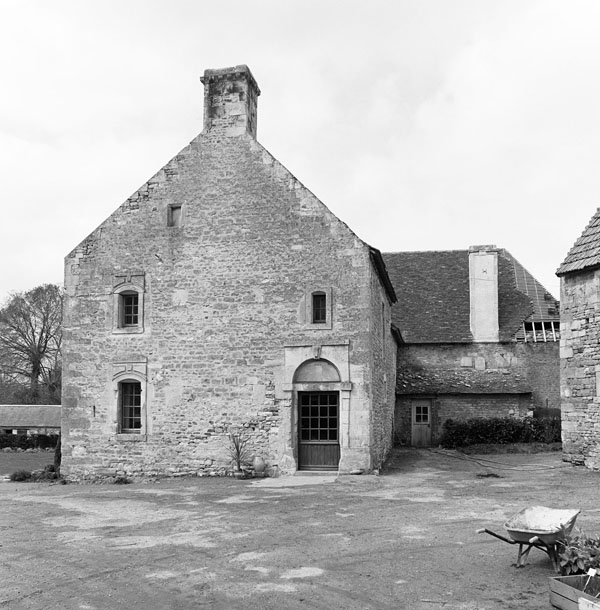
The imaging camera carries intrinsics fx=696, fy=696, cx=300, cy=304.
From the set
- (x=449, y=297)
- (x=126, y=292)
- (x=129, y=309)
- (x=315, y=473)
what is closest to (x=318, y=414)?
(x=315, y=473)

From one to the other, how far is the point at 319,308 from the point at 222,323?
262cm

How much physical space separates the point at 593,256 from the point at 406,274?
1526 cm

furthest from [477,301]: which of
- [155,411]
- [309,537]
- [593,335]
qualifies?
[309,537]

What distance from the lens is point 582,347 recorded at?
17.7m

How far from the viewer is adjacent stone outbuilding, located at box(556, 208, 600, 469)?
17.3 m

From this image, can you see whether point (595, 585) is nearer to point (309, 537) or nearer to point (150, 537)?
point (309, 537)

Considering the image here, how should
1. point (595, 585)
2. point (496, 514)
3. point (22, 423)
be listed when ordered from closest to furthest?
point (595, 585)
point (496, 514)
point (22, 423)

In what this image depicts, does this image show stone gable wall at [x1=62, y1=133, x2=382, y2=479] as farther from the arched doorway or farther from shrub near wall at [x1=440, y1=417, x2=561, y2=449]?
shrub near wall at [x1=440, y1=417, x2=561, y2=449]

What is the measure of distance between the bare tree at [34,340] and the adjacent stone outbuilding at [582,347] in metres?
32.3

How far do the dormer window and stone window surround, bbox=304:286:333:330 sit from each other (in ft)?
0.23

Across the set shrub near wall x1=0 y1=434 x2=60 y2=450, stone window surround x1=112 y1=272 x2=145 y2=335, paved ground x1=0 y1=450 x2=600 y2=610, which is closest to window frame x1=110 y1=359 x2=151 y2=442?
stone window surround x1=112 y1=272 x2=145 y2=335

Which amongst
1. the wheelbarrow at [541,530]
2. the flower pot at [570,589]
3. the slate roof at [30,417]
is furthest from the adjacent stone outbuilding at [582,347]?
the slate roof at [30,417]

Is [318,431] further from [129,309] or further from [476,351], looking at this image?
[476,351]

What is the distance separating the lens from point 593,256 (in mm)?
17391
